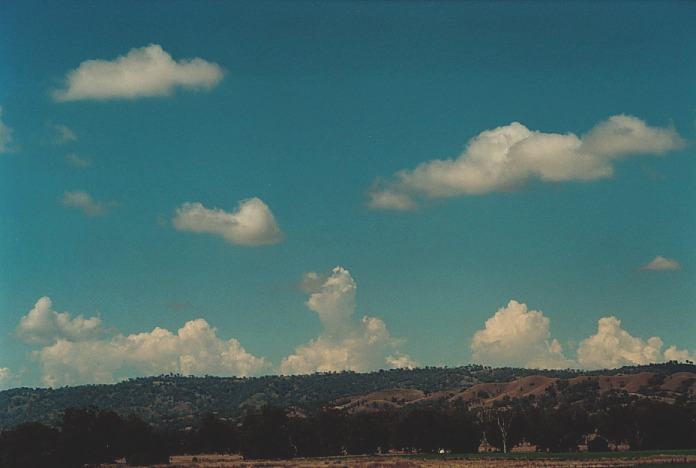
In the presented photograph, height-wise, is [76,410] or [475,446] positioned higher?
[76,410]

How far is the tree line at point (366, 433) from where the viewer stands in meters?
159

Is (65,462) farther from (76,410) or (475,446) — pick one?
(475,446)

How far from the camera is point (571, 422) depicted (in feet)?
600

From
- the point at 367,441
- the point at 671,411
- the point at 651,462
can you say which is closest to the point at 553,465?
the point at 651,462

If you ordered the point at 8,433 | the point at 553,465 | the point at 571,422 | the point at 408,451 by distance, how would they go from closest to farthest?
the point at 553,465
the point at 8,433
the point at 571,422
the point at 408,451

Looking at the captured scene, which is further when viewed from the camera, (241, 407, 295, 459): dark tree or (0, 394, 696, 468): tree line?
(241, 407, 295, 459): dark tree

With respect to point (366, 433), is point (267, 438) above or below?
above

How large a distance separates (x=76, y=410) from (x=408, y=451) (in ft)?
260

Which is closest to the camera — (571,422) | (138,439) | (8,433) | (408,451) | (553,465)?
(553,465)

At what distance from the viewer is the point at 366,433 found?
193250 millimetres

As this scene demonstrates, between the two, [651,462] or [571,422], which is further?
[571,422]

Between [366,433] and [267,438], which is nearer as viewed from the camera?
[267,438]

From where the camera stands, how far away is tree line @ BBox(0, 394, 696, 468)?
158625mm

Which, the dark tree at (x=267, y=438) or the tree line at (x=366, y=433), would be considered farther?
the dark tree at (x=267, y=438)
